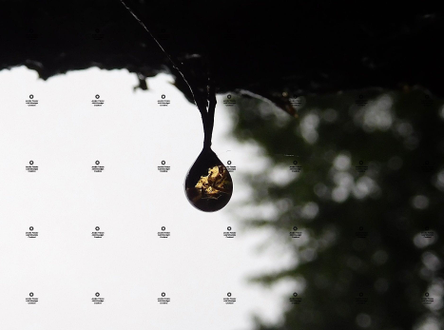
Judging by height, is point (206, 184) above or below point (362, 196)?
below

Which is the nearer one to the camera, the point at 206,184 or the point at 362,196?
the point at 206,184

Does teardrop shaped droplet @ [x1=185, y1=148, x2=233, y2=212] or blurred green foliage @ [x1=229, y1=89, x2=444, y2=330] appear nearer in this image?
teardrop shaped droplet @ [x1=185, y1=148, x2=233, y2=212]

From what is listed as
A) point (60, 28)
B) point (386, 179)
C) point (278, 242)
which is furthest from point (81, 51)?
point (386, 179)

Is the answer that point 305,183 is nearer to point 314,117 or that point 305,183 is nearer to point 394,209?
point 314,117

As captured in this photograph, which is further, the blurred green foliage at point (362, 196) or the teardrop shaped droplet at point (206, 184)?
the blurred green foliage at point (362, 196)
